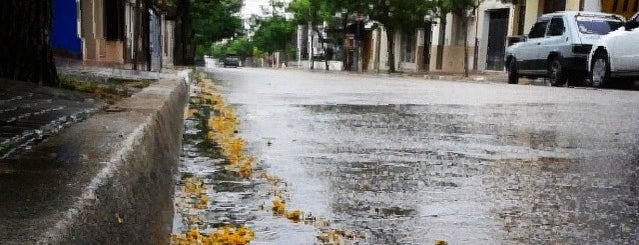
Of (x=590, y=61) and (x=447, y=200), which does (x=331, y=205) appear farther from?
(x=590, y=61)

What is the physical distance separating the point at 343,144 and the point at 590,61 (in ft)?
32.6

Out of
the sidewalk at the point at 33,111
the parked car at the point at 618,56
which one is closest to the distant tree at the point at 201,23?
the parked car at the point at 618,56

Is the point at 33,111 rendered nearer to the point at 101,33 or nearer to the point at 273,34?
the point at 101,33

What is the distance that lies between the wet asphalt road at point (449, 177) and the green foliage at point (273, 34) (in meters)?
60.0

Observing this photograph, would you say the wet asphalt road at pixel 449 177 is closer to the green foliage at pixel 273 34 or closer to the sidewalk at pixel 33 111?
the sidewalk at pixel 33 111

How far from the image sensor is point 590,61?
1287 cm

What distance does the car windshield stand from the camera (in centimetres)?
1419

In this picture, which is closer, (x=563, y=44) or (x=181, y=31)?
(x=563, y=44)

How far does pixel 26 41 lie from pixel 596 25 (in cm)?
1247

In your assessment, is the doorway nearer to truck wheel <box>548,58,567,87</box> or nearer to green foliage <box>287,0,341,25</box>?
truck wheel <box>548,58,567,87</box>

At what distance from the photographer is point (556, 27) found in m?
14.8

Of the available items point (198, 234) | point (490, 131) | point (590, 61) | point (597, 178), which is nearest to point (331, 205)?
point (198, 234)

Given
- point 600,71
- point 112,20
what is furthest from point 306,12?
point 600,71

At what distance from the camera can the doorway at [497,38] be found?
2827 centimetres
